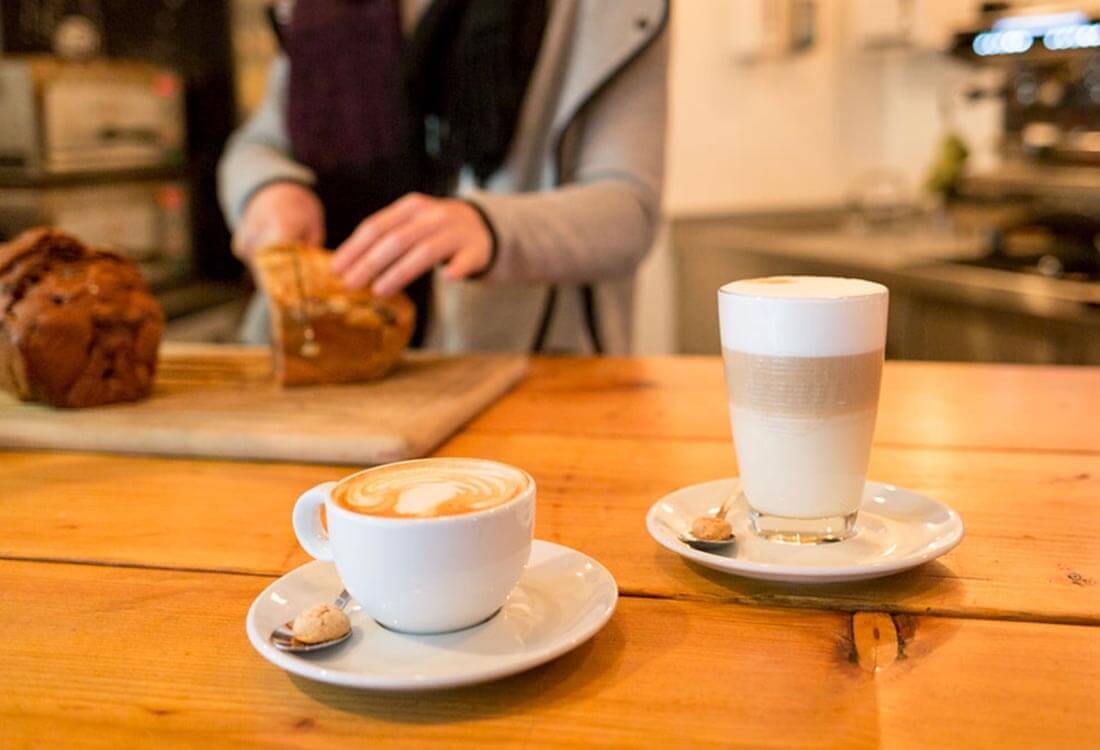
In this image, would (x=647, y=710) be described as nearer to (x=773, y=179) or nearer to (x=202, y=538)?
(x=202, y=538)

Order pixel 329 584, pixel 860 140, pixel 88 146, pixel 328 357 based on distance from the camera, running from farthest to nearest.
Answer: pixel 860 140, pixel 88 146, pixel 328 357, pixel 329 584

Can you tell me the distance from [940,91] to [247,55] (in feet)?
7.50

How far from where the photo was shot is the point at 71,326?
3.68 feet

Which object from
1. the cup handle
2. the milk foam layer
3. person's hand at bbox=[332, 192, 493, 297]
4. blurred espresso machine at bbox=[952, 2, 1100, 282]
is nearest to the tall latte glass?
the milk foam layer

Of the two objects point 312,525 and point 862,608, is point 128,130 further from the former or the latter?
point 862,608

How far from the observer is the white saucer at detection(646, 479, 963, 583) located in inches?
25.6

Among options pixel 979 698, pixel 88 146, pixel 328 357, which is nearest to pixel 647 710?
pixel 979 698

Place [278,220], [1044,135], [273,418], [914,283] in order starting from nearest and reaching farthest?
[273,418] → [278,220] → [914,283] → [1044,135]

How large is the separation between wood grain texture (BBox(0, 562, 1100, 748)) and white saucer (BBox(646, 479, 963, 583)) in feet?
0.09

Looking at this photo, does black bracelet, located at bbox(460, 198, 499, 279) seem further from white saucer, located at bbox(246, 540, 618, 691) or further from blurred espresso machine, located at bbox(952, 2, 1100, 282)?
blurred espresso machine, located at bbox(952, 2, 1100, 282)

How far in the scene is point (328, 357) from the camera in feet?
4.09

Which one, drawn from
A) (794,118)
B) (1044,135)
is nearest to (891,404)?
(1044,135)

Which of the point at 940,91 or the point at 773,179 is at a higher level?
the point at 940,91

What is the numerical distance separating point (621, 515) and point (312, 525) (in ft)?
0.86
